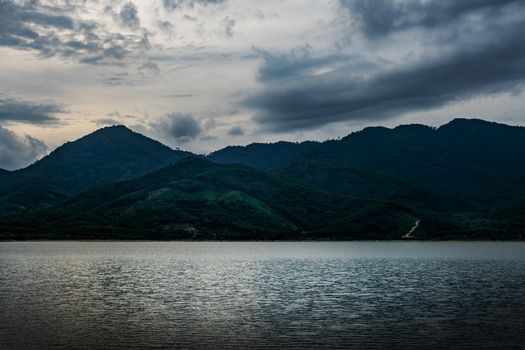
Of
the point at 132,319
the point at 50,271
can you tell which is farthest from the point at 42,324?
the point at 50,271

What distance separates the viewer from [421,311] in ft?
301

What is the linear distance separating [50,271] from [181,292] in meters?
79.0

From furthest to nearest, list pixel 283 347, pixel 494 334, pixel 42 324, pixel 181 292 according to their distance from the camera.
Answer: pixel 181 292 < pixel 42 324 < pixel 494 334 < pixel 283 347

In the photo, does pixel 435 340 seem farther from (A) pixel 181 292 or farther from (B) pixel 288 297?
(A) pixel 181 292

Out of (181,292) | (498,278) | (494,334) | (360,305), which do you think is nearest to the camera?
(494,334)

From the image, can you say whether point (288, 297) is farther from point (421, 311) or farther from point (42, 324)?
point (42, 324)

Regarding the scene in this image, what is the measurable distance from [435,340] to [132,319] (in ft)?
149

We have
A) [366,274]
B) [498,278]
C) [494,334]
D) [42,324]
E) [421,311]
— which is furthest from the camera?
[366,274]

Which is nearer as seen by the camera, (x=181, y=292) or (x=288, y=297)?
(x=288, y=297)

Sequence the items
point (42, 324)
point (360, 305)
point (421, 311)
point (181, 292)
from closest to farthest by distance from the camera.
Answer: point (42, 324) < point (421, 311) < point (360, 305) < point (181, 292)

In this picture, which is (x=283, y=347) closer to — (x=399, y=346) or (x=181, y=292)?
(x=399, y=346)

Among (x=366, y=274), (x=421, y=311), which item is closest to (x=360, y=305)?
(x=421, y=311)

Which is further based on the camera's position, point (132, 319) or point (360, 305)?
point (360, 305)

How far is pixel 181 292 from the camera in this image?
12069cm
